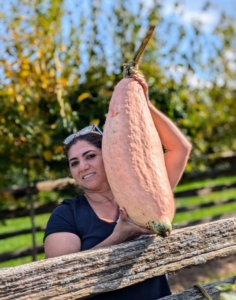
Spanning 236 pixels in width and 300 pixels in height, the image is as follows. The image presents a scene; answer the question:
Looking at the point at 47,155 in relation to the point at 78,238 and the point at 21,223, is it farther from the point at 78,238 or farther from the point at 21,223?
the point at 21,223

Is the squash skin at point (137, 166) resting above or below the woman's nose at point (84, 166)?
below

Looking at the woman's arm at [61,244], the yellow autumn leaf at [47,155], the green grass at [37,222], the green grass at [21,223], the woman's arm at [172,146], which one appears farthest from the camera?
the green grass at [21,223]

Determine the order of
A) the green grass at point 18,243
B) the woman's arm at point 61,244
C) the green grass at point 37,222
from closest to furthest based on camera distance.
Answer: the woman's arm at point 61,244, the green grass at point 37,222, the green grass at point 18,243

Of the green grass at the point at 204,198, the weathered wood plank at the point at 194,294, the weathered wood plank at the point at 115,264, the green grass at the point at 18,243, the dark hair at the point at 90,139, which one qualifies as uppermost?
the green grass at the point at 204,198

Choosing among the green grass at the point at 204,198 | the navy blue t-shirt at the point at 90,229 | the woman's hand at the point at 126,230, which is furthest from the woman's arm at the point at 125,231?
the green grass at the point at 204,198

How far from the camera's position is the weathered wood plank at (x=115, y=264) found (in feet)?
3.99

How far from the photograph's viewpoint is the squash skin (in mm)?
1481

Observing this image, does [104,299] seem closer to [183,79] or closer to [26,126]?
[26,126]

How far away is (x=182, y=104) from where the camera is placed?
4.26 m

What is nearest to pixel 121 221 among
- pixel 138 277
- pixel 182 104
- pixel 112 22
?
pixel 138 277

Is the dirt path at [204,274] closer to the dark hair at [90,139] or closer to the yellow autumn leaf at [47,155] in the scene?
the yellow autumn leaf at [47,155]

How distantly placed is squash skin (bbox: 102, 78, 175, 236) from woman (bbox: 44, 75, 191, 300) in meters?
0.18

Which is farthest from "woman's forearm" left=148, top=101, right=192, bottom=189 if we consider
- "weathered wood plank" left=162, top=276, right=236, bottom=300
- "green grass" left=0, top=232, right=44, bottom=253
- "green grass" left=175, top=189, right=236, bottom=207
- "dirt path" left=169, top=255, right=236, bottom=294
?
"green grass" left=175, top=189, right=236, bottom=207

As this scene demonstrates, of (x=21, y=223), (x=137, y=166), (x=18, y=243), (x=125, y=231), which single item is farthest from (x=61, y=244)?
(x=21, y=223)
